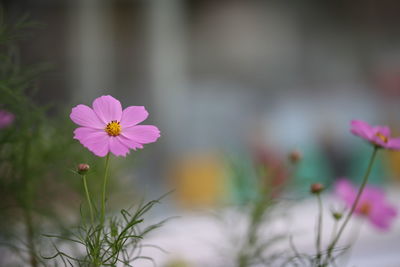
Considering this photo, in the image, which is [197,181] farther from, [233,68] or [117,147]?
[117,147]

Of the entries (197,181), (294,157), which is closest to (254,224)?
(294,157)

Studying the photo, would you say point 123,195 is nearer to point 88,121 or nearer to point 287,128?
point 88,121

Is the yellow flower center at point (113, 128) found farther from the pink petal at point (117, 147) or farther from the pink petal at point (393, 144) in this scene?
the pink petal at point (393, 144)

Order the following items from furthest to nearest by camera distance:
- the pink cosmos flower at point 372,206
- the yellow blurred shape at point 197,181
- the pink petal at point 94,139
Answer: the yellow blurred shape at point 197,181, the pink cosmos flower at point 372,206, the pink petal at point 94,139

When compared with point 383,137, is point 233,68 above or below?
above

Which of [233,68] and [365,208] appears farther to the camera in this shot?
[233,68]

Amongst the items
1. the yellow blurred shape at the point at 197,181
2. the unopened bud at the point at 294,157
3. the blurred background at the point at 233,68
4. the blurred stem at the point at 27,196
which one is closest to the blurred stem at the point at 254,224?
the unopened bud at the point at 294,157
